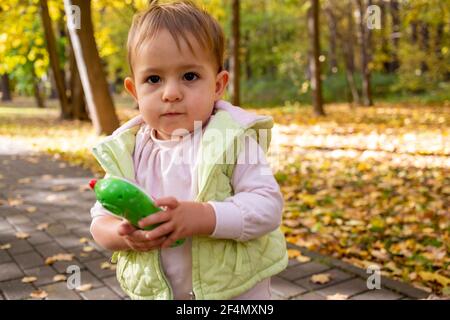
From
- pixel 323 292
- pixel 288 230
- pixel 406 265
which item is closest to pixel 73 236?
pixel 288 230

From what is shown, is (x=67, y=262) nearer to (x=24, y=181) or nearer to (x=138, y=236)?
(x=138, y=236)

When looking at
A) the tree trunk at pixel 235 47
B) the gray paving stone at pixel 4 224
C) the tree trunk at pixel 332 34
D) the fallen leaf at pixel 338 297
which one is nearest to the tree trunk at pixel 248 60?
the tree trunk at pixel 332 34

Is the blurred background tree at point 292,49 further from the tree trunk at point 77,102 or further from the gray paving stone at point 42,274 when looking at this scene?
the gray paving stone at point 42,274

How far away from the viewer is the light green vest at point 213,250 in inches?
59.6

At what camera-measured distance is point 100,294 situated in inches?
138

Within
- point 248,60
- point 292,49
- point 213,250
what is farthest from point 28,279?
point 248,60

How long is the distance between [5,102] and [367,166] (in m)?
32.3

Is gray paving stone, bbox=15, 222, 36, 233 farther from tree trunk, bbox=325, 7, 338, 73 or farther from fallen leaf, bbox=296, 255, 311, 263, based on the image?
tree trunk, bbox=325, 7, 338, 73

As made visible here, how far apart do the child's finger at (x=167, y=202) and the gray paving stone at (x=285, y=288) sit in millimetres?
2347

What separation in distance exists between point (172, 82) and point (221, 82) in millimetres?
249

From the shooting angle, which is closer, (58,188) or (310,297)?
(310,297)

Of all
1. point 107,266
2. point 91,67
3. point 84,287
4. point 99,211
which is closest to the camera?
point 99,211

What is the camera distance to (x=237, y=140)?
1532 mm

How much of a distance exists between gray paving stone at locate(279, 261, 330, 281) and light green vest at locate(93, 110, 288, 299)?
2240mm
